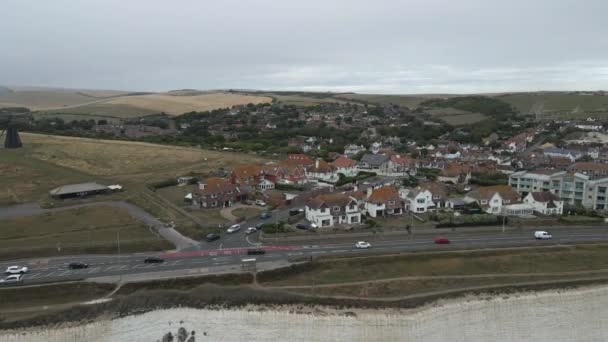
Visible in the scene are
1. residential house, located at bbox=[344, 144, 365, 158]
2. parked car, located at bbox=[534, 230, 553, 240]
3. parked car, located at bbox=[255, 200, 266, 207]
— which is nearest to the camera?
parked car, located at bbox=[534, 230, 553, 240]

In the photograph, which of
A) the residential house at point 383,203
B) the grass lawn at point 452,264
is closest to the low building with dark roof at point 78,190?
the residential house at point 383,203

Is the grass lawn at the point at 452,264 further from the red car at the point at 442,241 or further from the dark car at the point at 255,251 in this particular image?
the dark car at the point at 255,251

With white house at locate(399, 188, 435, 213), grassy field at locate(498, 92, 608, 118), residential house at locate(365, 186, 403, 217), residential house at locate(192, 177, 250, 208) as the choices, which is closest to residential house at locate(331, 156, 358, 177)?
residential house at locate(192, 177, 250, 208)

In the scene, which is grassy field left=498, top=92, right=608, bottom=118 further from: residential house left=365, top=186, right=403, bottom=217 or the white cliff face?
the white cliff face

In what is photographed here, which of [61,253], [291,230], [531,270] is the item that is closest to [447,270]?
[531,270]

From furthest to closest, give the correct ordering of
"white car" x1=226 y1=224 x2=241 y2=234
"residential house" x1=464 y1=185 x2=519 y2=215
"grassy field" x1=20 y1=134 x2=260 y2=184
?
"grassy field" x1=20 y1=134 x2=260 y2=184
"residential house" x1=464 y1=185 x2=519 y2=215
"white car" x1=226 y1=224 x2=241 y2=234

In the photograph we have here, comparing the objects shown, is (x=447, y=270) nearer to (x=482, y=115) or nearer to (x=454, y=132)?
(x=454, y=132)

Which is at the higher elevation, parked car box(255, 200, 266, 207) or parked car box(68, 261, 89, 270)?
parked car box(255, 200, 266, 207)
